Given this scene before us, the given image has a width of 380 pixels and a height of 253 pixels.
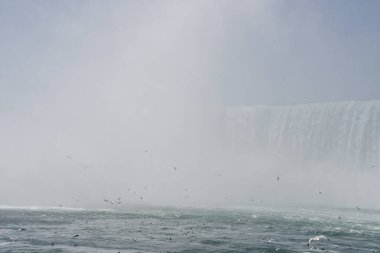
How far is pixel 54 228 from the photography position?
4034 cm

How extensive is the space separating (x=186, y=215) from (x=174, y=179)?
129 ft

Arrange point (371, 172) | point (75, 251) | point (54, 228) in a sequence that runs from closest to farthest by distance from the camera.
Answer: point (75, 251) → point (54, 228) → point (371, 172)

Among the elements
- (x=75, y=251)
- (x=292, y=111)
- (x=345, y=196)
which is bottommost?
(x=75, y=251)

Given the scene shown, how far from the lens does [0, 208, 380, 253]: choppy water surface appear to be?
3209cm

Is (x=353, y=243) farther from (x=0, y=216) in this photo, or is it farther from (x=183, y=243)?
(x=0, y=216)

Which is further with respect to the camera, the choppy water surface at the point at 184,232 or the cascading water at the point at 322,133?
the cascading water at the point at 322,133

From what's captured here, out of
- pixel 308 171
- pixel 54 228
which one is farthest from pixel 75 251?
pixel 308 171

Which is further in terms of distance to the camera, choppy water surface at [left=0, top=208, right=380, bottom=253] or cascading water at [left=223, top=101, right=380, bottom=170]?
cascading water at [left=223, top=101, right=380, bottom=170]

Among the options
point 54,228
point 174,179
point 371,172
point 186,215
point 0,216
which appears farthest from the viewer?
point 174,179

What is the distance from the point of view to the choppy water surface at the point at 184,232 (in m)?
A: 32.1

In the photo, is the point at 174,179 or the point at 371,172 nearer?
the point at 371,172

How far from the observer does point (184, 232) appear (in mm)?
38969

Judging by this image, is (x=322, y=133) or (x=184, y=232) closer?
(x=184, y=232)

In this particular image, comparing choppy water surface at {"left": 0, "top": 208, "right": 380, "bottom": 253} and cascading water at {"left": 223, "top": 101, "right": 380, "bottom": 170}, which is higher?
cascading water at {"left": 223, "top": 101, "right": 380, "bottom": 170}
